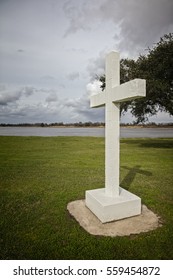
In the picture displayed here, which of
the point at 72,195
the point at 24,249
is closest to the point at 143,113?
the point at 72,195

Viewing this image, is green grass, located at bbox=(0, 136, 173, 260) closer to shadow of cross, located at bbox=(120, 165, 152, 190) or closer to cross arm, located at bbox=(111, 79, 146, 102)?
shadow of cross, located at bbox=(120, 165, 152, 190)

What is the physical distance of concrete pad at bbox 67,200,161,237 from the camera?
361 cm

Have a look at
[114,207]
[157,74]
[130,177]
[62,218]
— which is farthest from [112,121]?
[157,74]

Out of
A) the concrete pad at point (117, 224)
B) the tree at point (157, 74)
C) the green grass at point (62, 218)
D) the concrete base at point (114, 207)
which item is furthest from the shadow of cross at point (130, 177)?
the tree at point (157, 74)

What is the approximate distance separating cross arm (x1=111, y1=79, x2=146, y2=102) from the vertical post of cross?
0.60ft

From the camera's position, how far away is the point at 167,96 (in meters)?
15.8

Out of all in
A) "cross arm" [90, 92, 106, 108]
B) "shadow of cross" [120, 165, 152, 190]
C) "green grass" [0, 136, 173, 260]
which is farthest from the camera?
"shadow of cross" [120, 165, 152, 190]

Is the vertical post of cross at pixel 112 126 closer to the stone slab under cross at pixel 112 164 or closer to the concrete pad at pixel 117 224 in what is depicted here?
the stone slab under cross at pixel 112 164

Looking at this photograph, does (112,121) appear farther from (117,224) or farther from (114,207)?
(117,224)

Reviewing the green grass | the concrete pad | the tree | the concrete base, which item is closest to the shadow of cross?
the green grass

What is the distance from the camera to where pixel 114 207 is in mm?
3939

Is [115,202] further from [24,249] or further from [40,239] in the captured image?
[24,249]

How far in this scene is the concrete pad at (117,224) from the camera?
361 centimetres

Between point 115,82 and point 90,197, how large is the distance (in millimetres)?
2395
